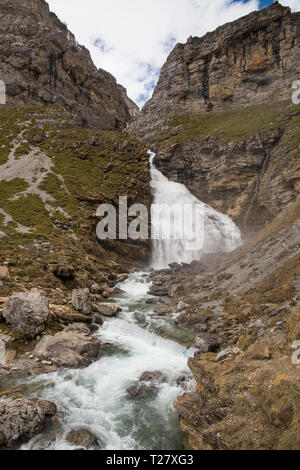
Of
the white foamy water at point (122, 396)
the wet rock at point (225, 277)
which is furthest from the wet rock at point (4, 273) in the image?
the wet rock at point (225, 277)

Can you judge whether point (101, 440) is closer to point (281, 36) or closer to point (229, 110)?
point (229, 110)

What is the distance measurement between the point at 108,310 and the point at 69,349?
255 inches

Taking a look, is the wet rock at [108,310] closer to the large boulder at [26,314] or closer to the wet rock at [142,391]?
the large boulder at [26,314]

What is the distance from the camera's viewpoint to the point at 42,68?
86812 millimetres

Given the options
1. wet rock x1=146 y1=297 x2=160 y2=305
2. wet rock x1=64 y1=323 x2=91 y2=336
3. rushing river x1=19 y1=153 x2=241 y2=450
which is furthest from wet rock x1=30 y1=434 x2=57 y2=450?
wet rock x1=146 y1=297 x2=160 y2=305

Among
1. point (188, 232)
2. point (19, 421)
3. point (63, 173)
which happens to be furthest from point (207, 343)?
point (63, 173)

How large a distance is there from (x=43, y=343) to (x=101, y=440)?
6.18 metres

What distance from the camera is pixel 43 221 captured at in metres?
32.9

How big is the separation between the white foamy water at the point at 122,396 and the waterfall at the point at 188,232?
23.6 m

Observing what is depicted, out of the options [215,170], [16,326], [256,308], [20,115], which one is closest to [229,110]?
[215,170]

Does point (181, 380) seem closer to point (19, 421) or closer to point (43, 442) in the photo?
point (43, 442)

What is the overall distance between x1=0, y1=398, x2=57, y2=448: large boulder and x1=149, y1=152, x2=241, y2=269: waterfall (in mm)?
30251

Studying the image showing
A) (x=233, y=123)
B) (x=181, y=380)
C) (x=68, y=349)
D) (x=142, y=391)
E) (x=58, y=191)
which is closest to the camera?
(x=142, y=391)

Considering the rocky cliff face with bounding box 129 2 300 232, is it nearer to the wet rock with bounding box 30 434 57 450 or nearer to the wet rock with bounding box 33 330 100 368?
the wet rock with bounding box 33 330 100 368
